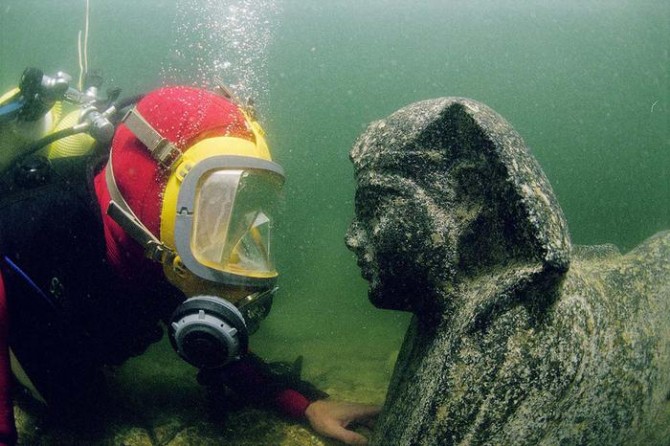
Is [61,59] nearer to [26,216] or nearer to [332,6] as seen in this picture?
[332,6]

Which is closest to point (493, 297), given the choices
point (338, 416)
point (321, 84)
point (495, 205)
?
point (495, 205)

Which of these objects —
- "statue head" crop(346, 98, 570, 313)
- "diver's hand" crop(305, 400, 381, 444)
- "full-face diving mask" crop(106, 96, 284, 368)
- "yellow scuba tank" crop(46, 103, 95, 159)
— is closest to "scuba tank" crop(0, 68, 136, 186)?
"yellow scuba tank" crop(46, 103, 95, 159)

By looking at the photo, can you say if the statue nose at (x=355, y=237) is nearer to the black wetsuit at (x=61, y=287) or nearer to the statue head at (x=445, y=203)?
the statue head at (x=445, y=203)

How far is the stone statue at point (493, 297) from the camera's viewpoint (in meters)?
1.80

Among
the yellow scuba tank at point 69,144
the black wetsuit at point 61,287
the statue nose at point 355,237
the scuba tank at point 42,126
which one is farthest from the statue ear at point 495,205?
the yellow scuba tank at point 69,144

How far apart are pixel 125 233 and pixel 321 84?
102 metres

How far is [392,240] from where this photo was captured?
219cm

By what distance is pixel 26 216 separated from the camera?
86.0 inches

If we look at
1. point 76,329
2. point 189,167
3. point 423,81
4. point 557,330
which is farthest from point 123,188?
point 423,81

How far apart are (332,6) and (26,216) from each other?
4653 cm

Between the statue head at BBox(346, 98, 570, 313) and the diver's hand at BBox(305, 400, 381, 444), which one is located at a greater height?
the statue head at BBox(346, 98, 570, 313)

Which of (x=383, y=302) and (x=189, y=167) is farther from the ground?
(x=189, y=167)

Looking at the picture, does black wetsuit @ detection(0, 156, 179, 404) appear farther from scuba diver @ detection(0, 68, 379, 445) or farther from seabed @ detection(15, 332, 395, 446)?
seabed @ detection(15, 332, 395, 446)

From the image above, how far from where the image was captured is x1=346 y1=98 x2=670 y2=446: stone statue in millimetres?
1805
